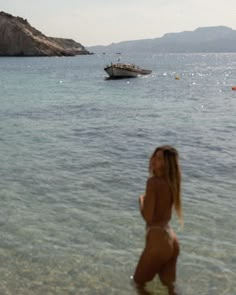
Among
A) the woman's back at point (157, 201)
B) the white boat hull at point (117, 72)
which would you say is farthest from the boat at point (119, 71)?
the woman's back at point (157, 201)

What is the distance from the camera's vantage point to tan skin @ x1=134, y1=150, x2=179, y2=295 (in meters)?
5.84

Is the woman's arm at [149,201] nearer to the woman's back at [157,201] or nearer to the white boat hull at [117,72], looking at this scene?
the woman's back at [157,201]

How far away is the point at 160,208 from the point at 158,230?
0.31 metres

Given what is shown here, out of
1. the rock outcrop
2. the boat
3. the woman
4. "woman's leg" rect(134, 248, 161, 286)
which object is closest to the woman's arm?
the woman

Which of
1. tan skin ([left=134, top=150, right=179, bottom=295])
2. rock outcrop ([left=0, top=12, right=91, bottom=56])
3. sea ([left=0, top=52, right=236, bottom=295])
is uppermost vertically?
rock outcrop ([left=0, top=12, right=91, bottom=56])

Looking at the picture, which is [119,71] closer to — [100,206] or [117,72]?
[117,72]

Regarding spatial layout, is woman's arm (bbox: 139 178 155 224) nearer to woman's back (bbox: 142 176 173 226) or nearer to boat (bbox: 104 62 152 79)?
woman's back (bbox: 142 176 173 226)

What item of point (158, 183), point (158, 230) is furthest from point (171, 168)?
point (158, 230)

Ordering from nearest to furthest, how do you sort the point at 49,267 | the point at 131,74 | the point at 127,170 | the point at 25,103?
1. the point at 49,267
2. the point at 127,170
3. the point at 25,103
4. the point at 131,74

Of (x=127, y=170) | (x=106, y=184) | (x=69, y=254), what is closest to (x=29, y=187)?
(x=106, y=184)

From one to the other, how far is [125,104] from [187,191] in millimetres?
24341

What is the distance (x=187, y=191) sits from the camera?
487 inches

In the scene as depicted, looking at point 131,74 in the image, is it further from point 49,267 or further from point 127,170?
point 49,267

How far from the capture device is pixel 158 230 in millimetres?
6078
